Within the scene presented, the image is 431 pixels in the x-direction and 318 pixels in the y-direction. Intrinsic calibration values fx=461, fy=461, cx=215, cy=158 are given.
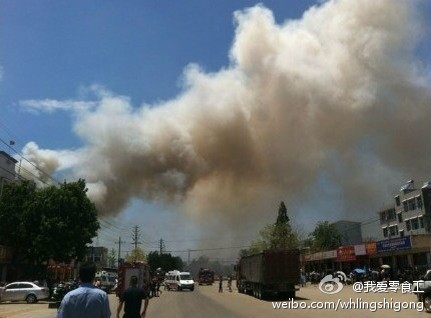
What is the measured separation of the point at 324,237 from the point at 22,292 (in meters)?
73.0

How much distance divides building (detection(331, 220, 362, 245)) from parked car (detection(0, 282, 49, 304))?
85750 millimetres

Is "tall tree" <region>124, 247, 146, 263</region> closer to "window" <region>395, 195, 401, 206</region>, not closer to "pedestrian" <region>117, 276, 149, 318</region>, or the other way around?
"window" <region>395, 195, 401, 206</region>

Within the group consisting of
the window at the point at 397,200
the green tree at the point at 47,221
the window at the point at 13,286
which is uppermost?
the window at the point at 397,200

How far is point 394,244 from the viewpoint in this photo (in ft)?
144

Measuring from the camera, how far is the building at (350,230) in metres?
108

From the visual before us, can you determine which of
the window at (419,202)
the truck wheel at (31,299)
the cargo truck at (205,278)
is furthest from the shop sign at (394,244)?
the cargo truck at (205,278)

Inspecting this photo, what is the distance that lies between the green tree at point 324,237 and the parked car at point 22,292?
68.6 metres

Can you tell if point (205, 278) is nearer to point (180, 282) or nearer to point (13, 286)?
point (180, 282)

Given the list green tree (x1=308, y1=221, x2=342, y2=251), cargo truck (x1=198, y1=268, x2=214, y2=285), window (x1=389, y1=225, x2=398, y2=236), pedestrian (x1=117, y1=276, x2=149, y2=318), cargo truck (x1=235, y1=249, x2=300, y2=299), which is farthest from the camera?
green tree (x1=308, y1=221, x2=342, y2=251)

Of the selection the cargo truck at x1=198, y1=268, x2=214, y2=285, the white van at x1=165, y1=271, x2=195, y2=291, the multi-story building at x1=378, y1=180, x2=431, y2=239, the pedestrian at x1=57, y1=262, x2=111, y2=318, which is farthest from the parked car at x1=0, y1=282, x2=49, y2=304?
the multi-story building at x1=378, y1=180, x2=431, y2=239

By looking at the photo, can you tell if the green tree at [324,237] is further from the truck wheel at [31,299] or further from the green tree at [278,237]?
the truck wheel at [31,299]

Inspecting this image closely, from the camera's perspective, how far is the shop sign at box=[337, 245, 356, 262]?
173 feet

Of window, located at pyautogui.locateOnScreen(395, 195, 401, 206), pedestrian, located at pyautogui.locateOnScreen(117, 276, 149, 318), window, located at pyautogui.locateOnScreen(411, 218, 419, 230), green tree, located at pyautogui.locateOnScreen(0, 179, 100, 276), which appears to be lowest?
pedestrian, located at pyautogui.locateOnScreen(117, 276, 149, 318)

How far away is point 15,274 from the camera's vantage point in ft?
157
